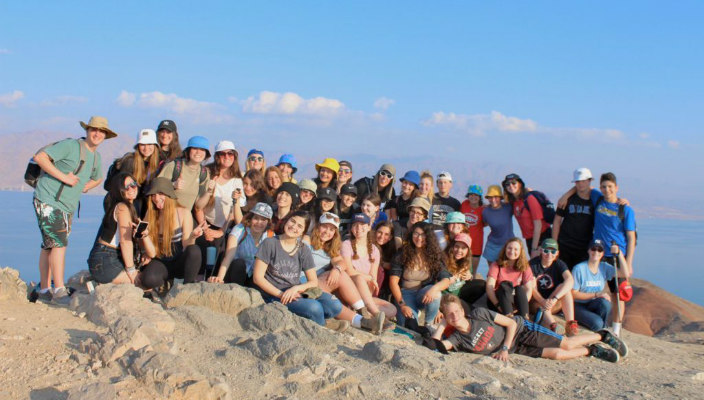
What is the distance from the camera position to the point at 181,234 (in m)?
6.96

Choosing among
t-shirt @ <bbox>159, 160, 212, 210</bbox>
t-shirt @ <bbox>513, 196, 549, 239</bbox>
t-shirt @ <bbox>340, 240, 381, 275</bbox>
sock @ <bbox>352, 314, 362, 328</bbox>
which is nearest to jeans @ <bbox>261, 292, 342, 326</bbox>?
sock @ <bbox>352, 314, 362, 328</bbox>

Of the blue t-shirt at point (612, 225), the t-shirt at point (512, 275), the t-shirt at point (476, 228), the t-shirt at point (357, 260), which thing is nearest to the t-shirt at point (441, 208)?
the t-shirt at point (476, 228)

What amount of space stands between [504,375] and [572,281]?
2.49 metres

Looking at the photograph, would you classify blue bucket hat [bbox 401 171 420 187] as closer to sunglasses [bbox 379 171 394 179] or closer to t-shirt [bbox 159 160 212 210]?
sunglasses [bbox 379 171 394 179]

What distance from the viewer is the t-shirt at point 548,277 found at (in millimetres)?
7688

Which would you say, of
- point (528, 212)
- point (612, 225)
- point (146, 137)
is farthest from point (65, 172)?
point (612, 225)

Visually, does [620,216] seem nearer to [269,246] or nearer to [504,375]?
[504,375]

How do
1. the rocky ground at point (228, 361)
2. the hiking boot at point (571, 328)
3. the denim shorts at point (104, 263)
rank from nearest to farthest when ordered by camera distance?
the rocky ground at point (228, 361) → the denim shorts at point (104, 263) → the hiking boot at point (571, 328)

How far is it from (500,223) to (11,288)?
6.39 metres

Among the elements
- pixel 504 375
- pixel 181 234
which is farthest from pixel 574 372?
pixel 181 234

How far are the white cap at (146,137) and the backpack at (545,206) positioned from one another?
5454 mm

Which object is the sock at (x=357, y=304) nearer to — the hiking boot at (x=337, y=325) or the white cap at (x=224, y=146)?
the hiking boot at (x=337, y=325)

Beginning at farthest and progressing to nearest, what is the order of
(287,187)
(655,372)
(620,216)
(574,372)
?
(620,216)
(287,187)
(655,372)
(574,372)

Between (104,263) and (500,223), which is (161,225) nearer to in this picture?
(104,263)
